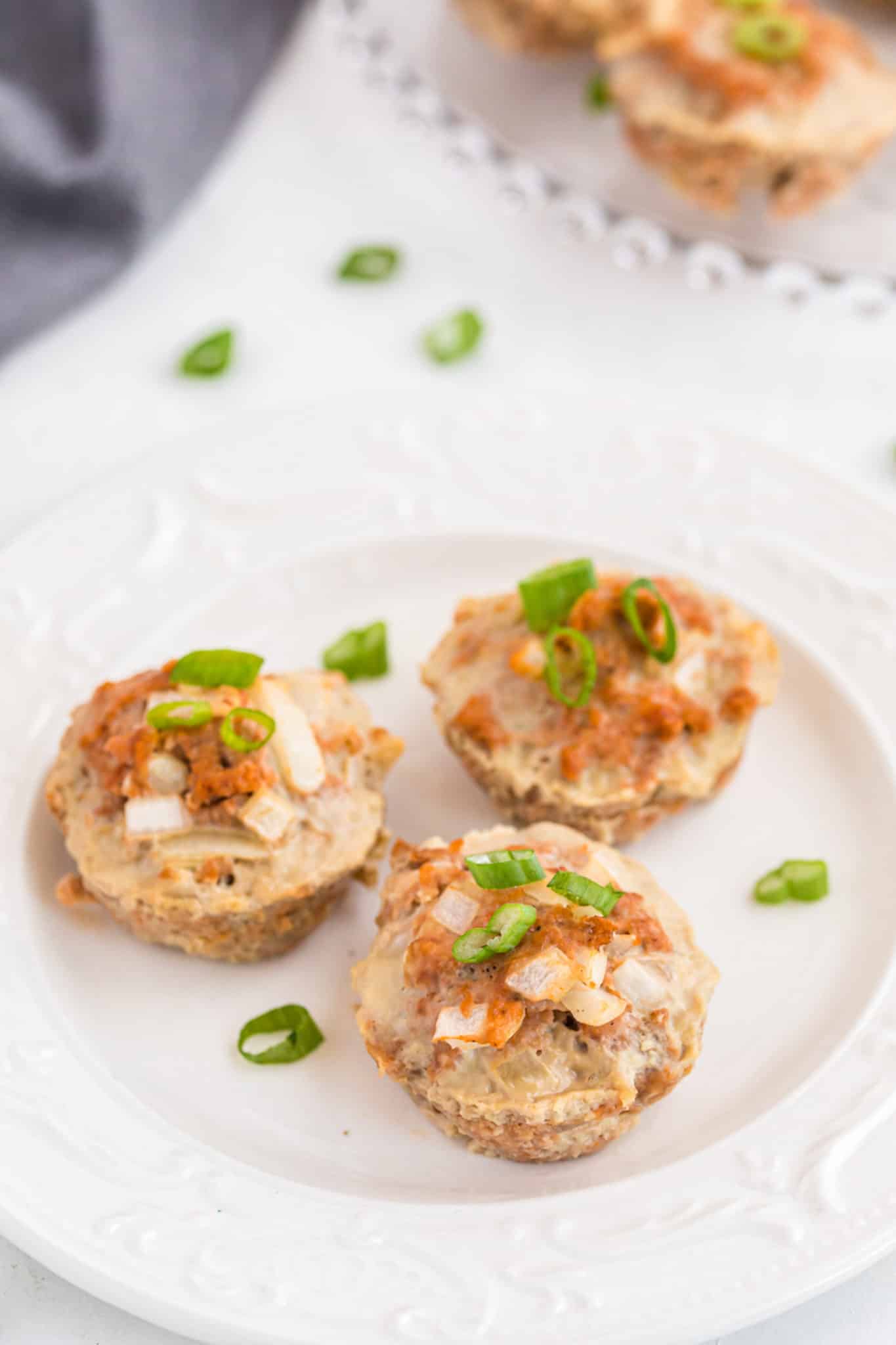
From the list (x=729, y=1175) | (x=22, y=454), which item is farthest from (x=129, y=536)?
(x=729, y=1175)

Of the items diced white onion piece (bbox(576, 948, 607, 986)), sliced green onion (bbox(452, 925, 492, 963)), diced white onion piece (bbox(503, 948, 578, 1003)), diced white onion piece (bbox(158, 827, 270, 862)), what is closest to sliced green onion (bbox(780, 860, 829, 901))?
diced white onion piece (bbox(576, 948, 607, 986))

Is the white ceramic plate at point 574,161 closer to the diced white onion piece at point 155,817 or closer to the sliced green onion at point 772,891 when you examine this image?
the sliced green onion at point 772,891

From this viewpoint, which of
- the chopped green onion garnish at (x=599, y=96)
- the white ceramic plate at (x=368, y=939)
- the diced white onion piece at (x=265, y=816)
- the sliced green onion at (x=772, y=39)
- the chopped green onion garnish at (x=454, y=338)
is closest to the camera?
the white ceramic plate at (x=368, y=939)

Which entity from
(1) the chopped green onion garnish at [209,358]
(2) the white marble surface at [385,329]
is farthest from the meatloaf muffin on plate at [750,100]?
(1) the chopped green onion garnish at [209,358]

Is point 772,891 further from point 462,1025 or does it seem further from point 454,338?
point 454,338

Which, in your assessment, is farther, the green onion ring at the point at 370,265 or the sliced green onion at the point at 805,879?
the green onion ring at the point at 370,265

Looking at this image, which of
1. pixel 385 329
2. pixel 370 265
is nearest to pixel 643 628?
pixel 385 329

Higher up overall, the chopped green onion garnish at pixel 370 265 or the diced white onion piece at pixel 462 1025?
the chopped green onion garnish at pixel 370 265
